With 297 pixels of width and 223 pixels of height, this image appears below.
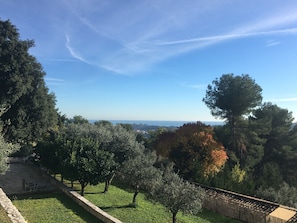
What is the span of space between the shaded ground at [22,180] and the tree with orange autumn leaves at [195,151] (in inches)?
473

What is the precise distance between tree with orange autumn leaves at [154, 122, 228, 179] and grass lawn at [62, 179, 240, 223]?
694 cm

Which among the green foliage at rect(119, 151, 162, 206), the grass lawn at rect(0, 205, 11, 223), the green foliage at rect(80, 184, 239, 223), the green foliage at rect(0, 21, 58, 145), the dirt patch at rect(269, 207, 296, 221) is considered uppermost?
the green foliage at rect(0, 21, 58, 145)

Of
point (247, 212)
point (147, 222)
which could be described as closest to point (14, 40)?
point (147, 222)

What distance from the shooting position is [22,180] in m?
22.3

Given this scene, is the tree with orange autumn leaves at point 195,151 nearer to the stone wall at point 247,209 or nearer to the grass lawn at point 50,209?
the stone wall at point 247,209

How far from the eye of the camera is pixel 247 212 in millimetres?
16984

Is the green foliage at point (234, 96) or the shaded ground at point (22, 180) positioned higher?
the green foliage at point (234, 96)

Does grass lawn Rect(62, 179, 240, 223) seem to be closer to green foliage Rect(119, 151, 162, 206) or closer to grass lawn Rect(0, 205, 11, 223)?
green foliage Rect(119, 151, 162, 206)

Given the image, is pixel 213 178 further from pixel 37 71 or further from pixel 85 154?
pixel 37 71

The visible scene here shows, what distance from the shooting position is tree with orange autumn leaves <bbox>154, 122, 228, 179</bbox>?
84.1 ft

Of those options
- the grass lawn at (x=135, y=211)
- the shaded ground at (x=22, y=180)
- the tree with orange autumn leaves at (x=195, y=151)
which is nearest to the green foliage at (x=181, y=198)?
the grass lawn at (x=135, y=211)

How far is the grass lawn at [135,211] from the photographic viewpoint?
49.7ft

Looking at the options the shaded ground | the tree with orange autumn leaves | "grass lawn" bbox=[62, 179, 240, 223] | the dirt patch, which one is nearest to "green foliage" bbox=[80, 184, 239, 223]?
"grass lawn" bbox=[62, 179, 240, 223]

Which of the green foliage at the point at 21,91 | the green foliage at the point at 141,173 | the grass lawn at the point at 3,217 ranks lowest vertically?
the grass lawn at the point at 3,217
